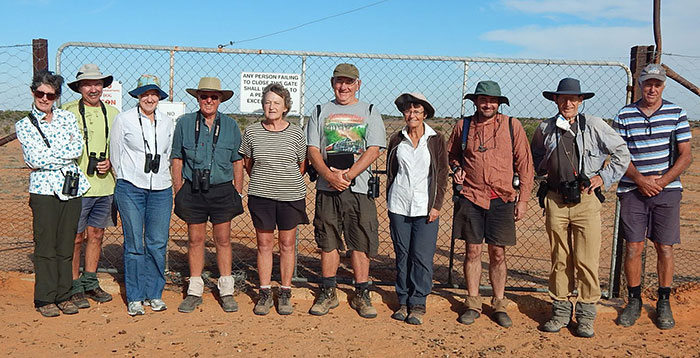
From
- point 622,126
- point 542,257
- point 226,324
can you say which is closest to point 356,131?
point 226,324

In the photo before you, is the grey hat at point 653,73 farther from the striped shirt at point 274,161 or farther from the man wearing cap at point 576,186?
the striped shirt at point 274,161

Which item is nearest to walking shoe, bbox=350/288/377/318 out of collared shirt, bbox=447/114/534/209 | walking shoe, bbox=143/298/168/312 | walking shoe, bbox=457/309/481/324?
walking shoe, bbox=457/309/481/324

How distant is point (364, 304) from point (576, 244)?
1939 mm

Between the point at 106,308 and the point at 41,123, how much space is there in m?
1.77

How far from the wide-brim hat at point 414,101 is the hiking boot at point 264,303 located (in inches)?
81.7

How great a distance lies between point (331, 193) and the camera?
5043 millimetres

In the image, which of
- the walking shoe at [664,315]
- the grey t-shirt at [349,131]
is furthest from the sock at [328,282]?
the walking shoe at [664,315]

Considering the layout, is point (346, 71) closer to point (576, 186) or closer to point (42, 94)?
point (576, 186)

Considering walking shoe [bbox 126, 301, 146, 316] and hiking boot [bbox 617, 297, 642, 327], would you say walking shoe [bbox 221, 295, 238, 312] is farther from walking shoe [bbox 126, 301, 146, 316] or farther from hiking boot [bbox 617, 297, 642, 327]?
hiking boot [bbox 617, 297, 642, 327]


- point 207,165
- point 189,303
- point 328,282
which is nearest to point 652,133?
point 328,282

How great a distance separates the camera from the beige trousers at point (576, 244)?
4828 mm

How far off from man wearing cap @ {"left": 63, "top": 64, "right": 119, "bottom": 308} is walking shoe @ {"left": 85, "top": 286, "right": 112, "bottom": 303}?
0.36ft

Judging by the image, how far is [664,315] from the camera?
16.8 feet

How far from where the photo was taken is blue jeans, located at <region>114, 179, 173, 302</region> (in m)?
5.02
